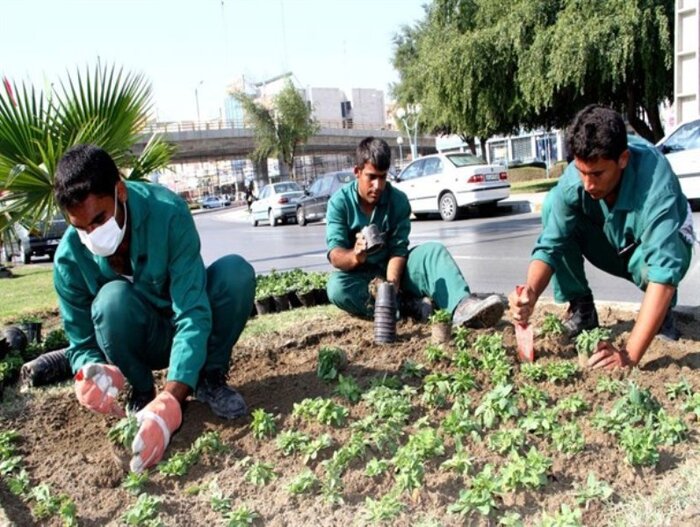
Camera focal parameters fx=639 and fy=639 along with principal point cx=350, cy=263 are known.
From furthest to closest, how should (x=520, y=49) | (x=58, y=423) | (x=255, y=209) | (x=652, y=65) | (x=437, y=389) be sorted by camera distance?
(x=255, y=209)
(x=520, y=49)
(x=652, y=65)
(x=58, y=423)
(x=437, y=389)

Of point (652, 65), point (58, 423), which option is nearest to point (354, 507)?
point (58, 423)

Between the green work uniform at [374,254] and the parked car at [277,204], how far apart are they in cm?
1861

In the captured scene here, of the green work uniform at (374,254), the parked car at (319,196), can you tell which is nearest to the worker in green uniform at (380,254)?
the green work uniform at (374,254)

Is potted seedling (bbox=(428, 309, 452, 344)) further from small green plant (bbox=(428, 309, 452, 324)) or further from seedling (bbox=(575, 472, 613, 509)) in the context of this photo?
seedling (bbox=(575, 472, 613, 509))

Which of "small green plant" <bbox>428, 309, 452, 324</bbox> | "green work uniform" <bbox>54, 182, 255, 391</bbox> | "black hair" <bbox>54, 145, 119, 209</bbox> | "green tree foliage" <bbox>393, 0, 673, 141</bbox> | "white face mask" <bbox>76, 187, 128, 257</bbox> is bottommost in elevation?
"small green plant" <bbox>428, 309, 452, 324</bbox>

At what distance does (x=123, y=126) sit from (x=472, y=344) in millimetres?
3967

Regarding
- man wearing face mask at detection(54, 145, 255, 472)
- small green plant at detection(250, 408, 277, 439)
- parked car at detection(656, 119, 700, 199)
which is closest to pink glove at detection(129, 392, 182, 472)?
man wearing face mask at detection(54, 145, 255, 472)

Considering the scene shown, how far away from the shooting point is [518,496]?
2242 millimetres

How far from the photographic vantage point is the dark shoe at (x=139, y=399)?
326 centimetres

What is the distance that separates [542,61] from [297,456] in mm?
17588

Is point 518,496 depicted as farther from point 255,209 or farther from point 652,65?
point 255,209

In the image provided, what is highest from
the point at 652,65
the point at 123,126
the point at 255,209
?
the point at 652,65

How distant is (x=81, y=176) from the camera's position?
2.61 m

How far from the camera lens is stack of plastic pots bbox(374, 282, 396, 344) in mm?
3982
